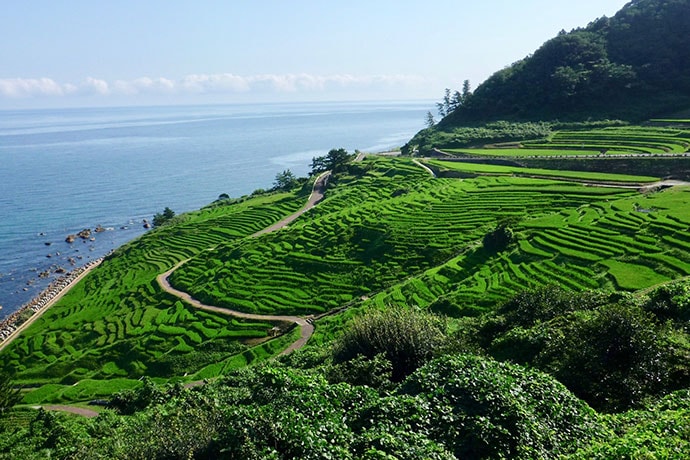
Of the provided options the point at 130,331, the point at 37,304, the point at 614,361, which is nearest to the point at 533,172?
the point at 614,361

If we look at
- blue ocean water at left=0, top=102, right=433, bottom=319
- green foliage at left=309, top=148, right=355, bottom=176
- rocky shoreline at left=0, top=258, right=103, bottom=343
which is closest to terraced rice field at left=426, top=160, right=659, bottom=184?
green foliage at left=309, top=148, right=355, bottom=176

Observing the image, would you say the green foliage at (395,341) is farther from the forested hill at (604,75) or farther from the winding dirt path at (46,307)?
the forested hill at (604,75)

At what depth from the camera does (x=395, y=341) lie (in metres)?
23.6

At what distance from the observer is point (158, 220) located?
9181 centimetres

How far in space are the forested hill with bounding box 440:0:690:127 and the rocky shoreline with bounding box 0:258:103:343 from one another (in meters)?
87.3

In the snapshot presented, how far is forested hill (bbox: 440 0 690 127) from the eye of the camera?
98.8 meters

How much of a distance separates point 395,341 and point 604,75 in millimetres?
104125

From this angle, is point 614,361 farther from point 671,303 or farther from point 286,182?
point 286,182

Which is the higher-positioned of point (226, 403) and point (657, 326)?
point (657, 326)

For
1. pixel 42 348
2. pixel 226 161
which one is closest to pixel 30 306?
pixel 42 348

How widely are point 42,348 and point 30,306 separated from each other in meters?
17.2

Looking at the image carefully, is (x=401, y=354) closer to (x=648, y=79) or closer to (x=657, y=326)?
(x=657, y=326)

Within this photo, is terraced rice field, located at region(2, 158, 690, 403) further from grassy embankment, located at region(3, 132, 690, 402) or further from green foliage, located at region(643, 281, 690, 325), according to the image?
green foliage, located at region(643, 281, 690, 325)

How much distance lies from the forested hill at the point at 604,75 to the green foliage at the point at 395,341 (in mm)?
87553
